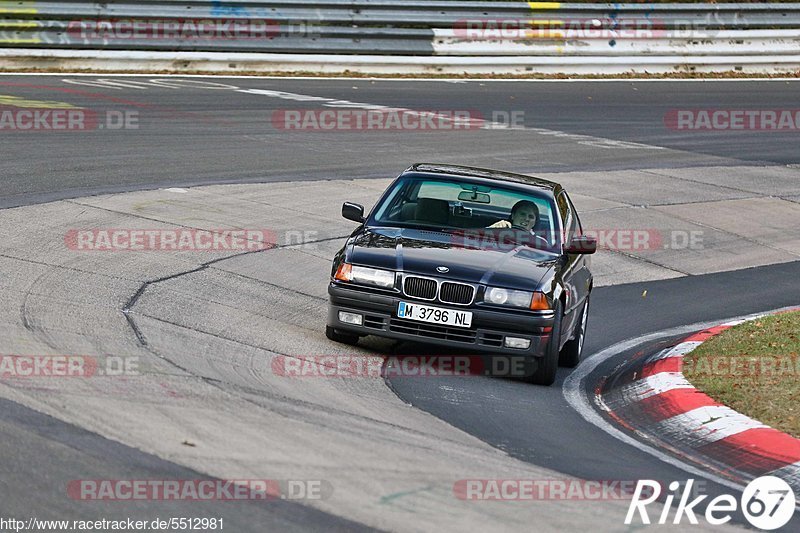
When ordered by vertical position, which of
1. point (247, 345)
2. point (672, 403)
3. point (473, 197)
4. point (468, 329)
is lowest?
point (672, 403)

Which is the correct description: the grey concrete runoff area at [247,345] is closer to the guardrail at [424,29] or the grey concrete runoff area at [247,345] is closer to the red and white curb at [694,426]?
the red and white curb at [694,426]

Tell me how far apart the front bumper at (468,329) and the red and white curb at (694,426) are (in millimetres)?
713

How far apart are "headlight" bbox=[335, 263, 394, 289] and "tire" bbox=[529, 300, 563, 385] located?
1.24 meters

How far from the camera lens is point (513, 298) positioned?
29.2ft

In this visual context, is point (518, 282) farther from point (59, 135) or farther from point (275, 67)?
point (275, 67)

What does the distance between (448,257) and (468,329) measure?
631mm

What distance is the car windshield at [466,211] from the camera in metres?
9.98

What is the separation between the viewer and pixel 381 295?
8.98m

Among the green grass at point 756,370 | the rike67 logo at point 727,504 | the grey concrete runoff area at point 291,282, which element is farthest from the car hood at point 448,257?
the rike67 logo at point 727,504

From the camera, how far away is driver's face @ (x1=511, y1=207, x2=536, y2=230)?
10.1m

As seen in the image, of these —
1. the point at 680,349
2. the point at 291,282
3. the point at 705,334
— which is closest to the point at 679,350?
the point at 680,349

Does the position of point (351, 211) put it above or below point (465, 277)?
above

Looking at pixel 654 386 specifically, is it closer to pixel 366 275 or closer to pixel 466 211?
pixel 466 211

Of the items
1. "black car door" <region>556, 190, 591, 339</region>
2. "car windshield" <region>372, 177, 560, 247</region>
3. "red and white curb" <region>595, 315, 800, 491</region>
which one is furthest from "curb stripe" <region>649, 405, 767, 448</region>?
"car windshield" <region>372, 177, 560, 247</region>
